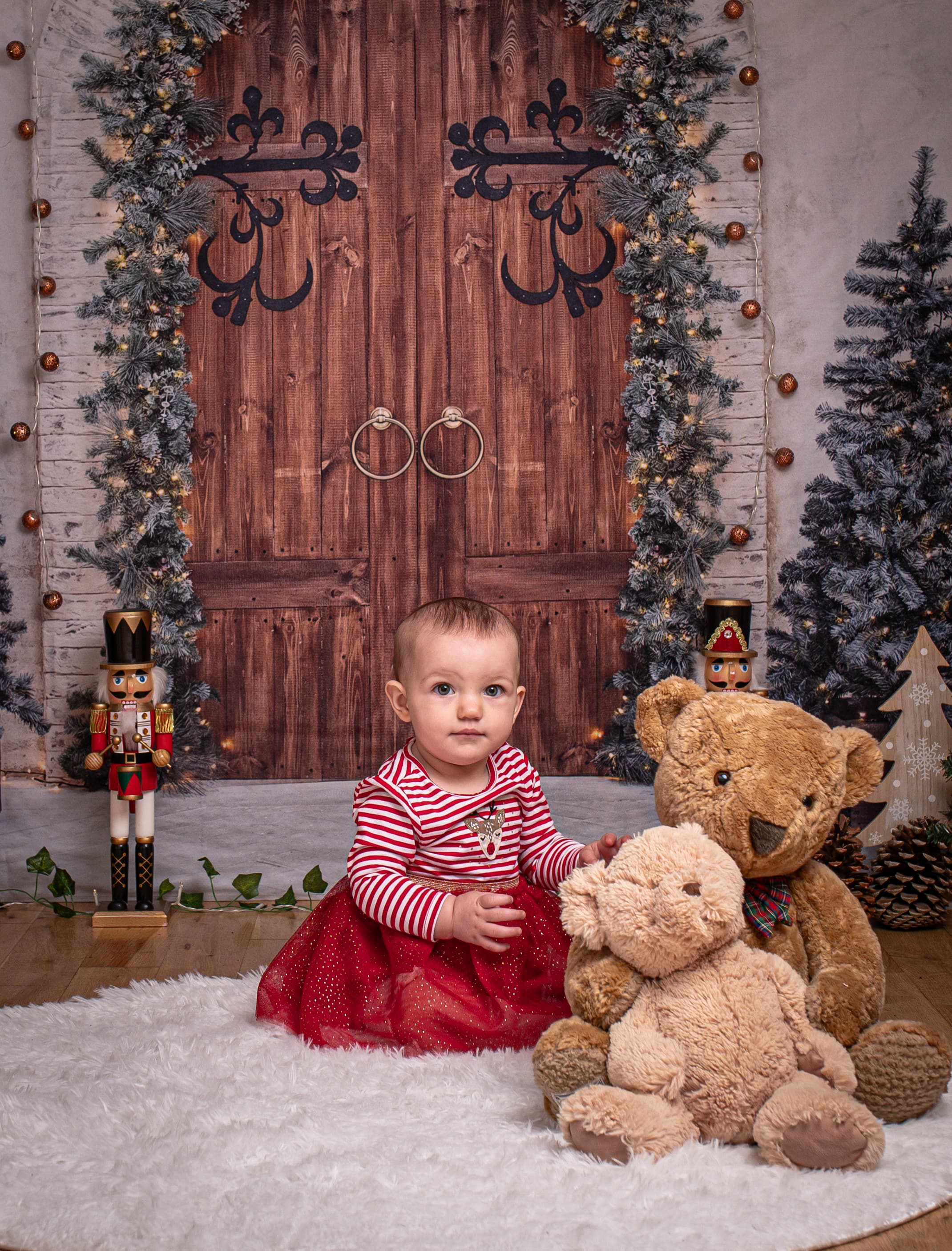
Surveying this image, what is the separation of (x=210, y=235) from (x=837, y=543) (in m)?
2.15

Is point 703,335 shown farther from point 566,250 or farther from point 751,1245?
point 751,1245

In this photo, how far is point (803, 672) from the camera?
128 inches

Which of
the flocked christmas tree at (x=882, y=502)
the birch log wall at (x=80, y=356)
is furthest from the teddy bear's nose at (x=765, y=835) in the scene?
the birch log wall at (x=80, y=356)

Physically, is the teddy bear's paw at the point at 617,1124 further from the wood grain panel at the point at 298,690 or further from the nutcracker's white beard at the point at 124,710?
the wood grain panel at the point at 298,690

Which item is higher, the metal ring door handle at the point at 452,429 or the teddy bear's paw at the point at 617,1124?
the metal ring door handle at the point at 452,429

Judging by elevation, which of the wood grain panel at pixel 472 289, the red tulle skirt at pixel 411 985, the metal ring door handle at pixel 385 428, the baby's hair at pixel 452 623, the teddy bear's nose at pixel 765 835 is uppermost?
the wood grain panel at pixel 472 289

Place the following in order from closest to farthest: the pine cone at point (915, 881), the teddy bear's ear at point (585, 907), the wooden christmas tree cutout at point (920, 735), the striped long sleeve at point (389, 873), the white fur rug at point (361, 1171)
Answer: the white fur rug at point (361, 1171) → the teddy bear's ear at point (585, 907) → the striped long sleeve at point (389, 873) → the pine cone at point (915, 881) → the wooden christmas tree cutout at point (920, 735)

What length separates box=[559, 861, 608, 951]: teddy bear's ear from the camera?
4.94 feet

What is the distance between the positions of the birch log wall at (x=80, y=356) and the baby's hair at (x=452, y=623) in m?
1.64

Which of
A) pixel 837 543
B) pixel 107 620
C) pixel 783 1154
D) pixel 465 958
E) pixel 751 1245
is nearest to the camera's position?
pixel 751 1245

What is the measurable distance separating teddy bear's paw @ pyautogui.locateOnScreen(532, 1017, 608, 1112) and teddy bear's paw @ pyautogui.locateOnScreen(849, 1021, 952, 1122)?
0.37 m

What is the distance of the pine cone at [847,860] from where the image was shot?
9.24 ft

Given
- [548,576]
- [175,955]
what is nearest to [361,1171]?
[175,955]

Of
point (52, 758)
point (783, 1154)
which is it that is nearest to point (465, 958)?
point (783, 1154)
